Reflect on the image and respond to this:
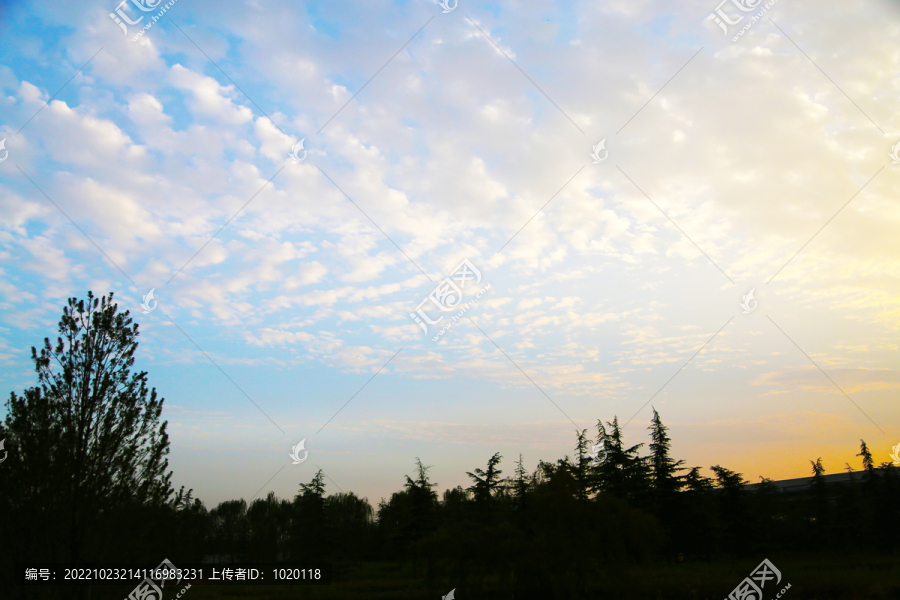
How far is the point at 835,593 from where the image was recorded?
21.4m

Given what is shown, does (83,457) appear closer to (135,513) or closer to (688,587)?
(135,513)

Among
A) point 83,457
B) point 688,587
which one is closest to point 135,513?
point 83,457

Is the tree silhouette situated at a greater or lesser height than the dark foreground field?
greater

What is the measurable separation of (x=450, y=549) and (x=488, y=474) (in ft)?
77.1

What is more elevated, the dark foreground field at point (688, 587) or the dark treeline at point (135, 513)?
the dark treeline at point (135, 513)

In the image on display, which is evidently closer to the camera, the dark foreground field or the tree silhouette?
the tree silhouette

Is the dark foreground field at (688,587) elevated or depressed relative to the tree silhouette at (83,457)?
depressed

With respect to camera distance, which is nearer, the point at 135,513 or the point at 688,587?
the point at 135,513

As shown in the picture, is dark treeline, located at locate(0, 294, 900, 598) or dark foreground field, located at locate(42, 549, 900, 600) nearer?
dark treeline, located at locate(0, 294, 900, 598)

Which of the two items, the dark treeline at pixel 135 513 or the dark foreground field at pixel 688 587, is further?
the dark foreground field at pixel 688 587

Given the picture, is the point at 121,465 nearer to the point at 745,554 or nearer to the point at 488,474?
the point at 488,474

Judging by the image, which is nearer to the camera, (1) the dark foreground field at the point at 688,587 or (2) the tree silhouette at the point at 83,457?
(2) the tree silhouette at the point at 83,457

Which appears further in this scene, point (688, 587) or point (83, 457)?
point (688, 587)

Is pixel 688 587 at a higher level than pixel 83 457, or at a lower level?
lower
